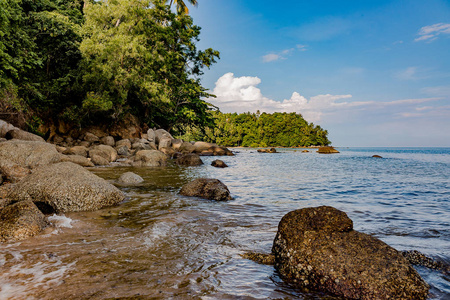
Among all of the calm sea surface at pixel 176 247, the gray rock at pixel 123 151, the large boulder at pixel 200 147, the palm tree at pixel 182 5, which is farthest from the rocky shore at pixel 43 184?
the palm tree at pixel 182 5

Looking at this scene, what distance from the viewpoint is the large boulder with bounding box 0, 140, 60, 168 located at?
32.3 ft

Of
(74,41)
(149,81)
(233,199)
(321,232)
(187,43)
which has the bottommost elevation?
(233,199)

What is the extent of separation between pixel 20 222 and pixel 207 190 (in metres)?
4.54

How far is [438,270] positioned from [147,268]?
148 inches

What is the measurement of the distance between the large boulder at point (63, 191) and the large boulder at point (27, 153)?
4543 millimetres

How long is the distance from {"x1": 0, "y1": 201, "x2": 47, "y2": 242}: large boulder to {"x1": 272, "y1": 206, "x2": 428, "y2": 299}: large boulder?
3.89m

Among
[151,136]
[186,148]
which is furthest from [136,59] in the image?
[186,148]

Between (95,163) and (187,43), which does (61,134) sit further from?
(187,43)

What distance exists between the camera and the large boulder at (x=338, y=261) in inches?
110

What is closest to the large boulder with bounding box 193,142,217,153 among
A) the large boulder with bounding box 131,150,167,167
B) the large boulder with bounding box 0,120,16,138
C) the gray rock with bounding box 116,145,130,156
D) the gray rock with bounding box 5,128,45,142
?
the gray rock with bounding box 116,145,130,156

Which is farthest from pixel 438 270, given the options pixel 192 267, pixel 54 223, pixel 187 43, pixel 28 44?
pixel 187 43

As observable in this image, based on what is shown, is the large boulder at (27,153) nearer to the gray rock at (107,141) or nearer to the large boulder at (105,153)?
the large boulder at (105,153)

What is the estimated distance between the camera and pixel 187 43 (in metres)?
31.5

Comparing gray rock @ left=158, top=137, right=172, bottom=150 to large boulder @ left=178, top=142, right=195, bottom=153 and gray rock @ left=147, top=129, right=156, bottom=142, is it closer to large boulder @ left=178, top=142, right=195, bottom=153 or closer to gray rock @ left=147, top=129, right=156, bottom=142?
gray rock @ left=147, top=129, right=156, bottom=142
